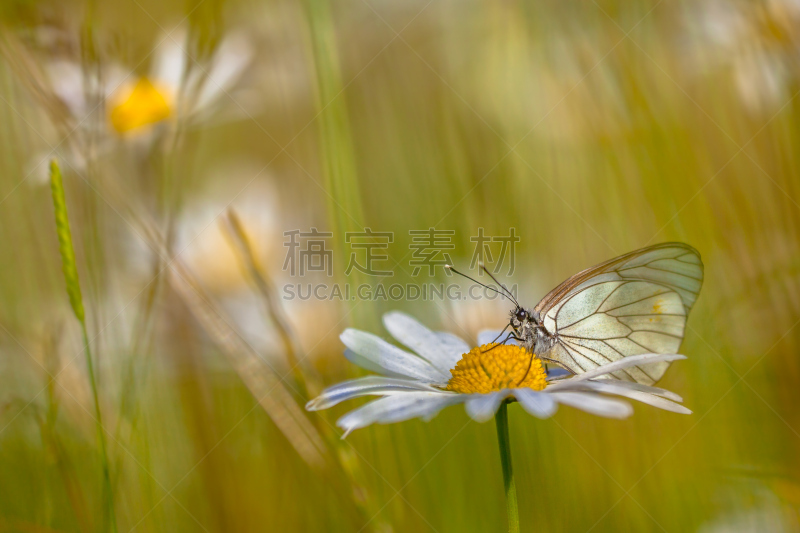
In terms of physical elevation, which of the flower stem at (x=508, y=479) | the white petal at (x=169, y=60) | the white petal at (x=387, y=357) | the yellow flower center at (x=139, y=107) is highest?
the white petal at (x=169, y=60)

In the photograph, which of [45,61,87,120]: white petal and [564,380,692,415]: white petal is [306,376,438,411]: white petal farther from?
[45,61,87,120]: white petal

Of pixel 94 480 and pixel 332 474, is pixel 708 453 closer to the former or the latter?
pixel 332 474

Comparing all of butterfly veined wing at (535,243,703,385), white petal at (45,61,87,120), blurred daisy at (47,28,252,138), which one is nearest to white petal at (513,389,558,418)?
butterfly veined wing at (535,243,703,385)

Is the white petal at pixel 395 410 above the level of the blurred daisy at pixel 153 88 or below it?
below

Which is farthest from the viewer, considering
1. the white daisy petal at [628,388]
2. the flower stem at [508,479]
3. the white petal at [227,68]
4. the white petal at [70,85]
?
the white petal at [227,68]

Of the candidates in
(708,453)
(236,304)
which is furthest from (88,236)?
(708,453)

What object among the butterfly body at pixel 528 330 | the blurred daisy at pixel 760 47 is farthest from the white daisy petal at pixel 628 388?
the blurred daisy at pixel 760 47

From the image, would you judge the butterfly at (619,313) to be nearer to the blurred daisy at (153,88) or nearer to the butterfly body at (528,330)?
the butterfly body at (528,330)
